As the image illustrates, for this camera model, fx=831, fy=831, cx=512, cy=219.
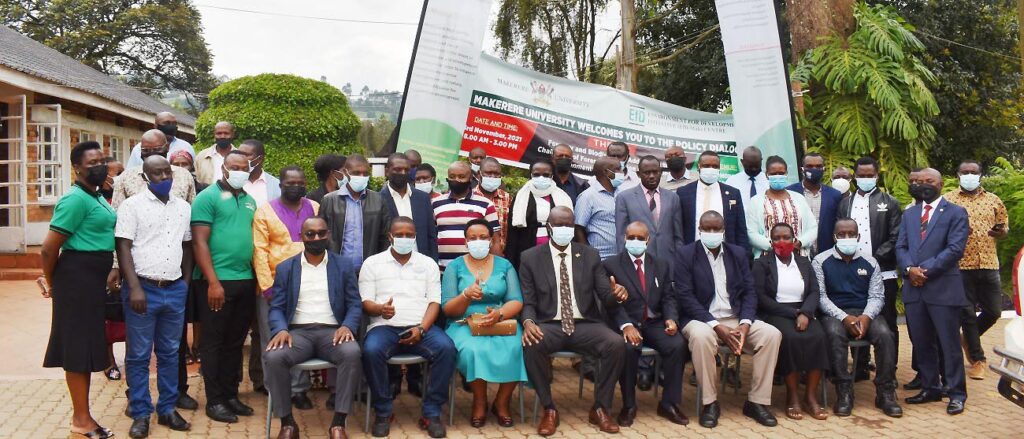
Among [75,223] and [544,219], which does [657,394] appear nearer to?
[544,219]

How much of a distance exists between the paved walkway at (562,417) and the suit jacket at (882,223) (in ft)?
3.76

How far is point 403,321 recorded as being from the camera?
19.6 feet

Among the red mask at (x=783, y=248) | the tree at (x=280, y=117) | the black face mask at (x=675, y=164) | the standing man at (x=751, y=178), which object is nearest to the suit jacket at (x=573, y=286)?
the red mask at (x=783, y=248)

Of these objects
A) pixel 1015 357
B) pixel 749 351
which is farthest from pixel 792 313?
pixel 1015 357

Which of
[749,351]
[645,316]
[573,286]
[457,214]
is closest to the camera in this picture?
[573,286]

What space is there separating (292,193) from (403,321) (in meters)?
1.25

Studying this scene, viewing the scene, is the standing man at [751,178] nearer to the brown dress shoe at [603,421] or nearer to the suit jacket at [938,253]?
the suit jacket at [938,253]

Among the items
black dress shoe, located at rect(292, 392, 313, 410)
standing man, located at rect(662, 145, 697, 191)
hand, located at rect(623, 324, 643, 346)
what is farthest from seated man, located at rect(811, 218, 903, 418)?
black dress shoe, located at rect(292, 392, 313, 410)

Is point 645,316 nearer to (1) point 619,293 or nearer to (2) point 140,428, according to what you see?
(1) point 619,293

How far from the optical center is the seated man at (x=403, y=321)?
18.8ft

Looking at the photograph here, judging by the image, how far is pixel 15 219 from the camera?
14188 mm

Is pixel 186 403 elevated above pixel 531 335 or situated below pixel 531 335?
below

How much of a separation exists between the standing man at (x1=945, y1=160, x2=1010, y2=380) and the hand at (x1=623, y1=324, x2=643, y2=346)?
131 inches

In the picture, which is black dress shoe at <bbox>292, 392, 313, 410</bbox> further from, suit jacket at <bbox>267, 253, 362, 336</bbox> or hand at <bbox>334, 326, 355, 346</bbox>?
hand at <bbox>334, 326, 355, 346</bbox>
